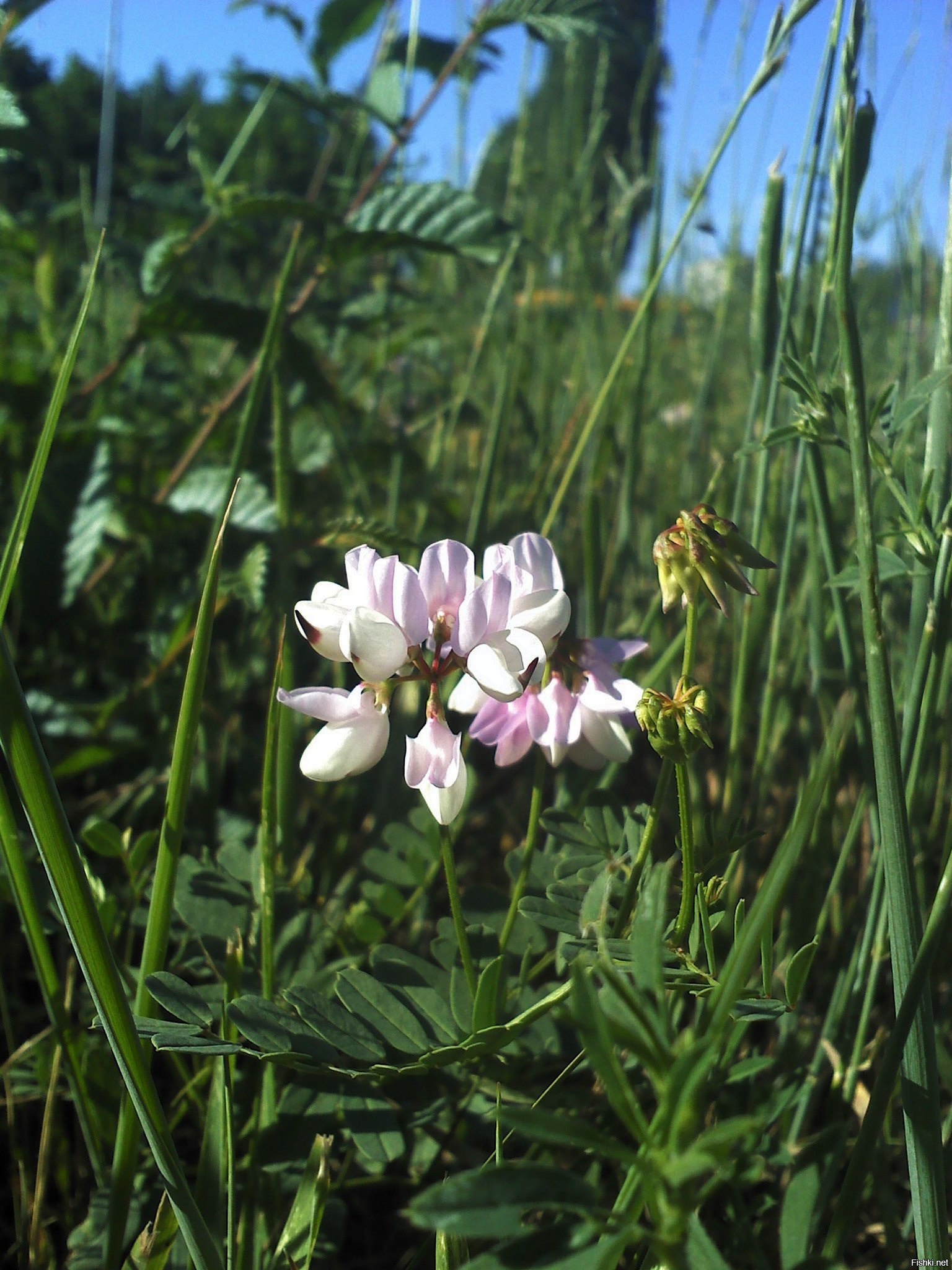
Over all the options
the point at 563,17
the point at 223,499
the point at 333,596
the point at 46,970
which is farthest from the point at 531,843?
the point at 563,17

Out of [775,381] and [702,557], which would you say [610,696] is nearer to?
[702,557]

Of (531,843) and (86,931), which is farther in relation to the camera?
(531,843)

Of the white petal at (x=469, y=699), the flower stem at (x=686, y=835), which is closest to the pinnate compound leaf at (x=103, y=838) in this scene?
the white petal at (x=469, y=699)

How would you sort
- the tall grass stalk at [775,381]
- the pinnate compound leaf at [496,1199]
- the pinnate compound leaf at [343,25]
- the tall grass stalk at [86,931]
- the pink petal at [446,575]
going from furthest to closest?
1. the pinnate compound leaf at [343,25]
2. the tall grass stalk at [775,381]
3. the pink petal at [446,575]
4. the tall grass stalk at [86,931]
5. the pinnate compound leaf at [496,1199]

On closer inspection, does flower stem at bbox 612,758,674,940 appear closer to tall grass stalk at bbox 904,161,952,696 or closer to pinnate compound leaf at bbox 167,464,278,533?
tall grass stalk at bbox 904,161,952,696

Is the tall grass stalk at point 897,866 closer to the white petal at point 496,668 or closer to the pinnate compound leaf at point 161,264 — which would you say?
the white petal at point 496,668

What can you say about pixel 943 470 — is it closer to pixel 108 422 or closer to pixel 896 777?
pixel 896 777

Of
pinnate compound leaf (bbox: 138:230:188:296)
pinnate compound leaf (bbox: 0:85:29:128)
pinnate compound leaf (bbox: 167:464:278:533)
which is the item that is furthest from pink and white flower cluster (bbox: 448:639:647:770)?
pinnate compound leaf (bbox: 138:230:188:296)
